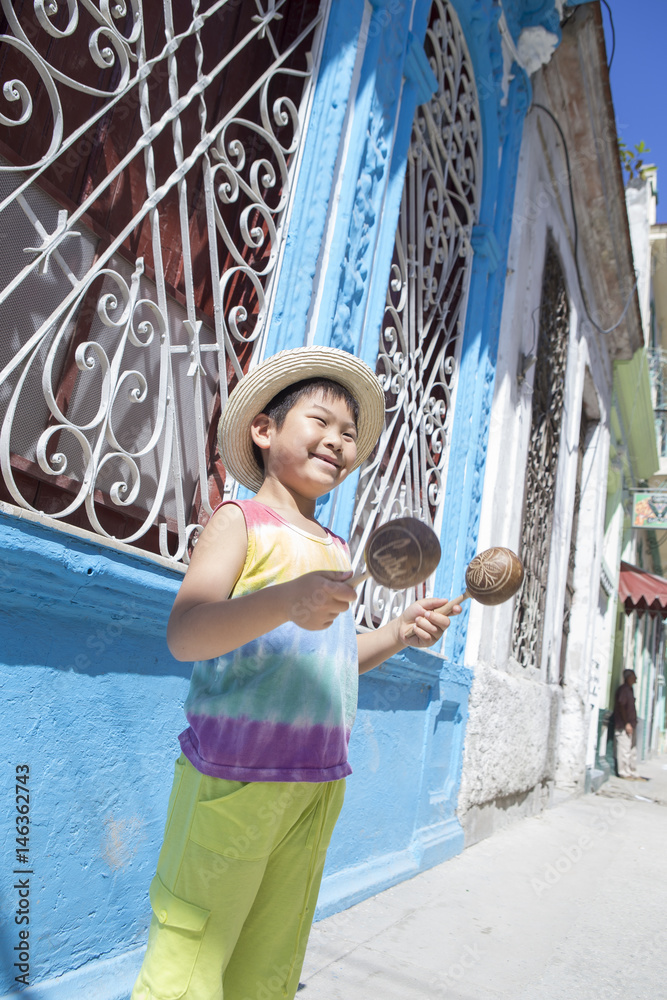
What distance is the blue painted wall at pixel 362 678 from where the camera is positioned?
5.48ft

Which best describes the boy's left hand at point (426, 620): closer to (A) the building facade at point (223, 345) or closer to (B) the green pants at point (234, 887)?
(B) the green pants at point (234, 887)

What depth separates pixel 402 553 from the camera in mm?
1178

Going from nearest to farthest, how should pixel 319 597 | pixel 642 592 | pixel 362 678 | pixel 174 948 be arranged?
pixel 319 597, pixel 174 948, pixel 362 678, pixel 642 592

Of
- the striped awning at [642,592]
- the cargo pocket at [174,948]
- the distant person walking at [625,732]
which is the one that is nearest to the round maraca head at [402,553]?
the cargo pocket at [174,948]

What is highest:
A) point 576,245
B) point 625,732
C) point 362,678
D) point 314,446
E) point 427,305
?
point 576,245

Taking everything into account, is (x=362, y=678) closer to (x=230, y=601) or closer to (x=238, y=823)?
(x=238, y=823)

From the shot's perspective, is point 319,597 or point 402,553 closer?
point 319,597

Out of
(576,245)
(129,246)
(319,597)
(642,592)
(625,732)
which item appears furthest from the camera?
(642,592)

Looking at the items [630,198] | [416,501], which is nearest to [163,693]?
[416,501]

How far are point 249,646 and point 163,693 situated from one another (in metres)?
0.87

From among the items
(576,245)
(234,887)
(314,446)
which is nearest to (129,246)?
(314,446)

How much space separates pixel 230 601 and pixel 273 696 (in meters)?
0.21

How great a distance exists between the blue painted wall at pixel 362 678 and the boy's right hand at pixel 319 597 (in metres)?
0.80

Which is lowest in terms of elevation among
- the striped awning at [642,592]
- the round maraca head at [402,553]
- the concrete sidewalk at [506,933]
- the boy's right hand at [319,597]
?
the concrete sidewalk at [506,933]
